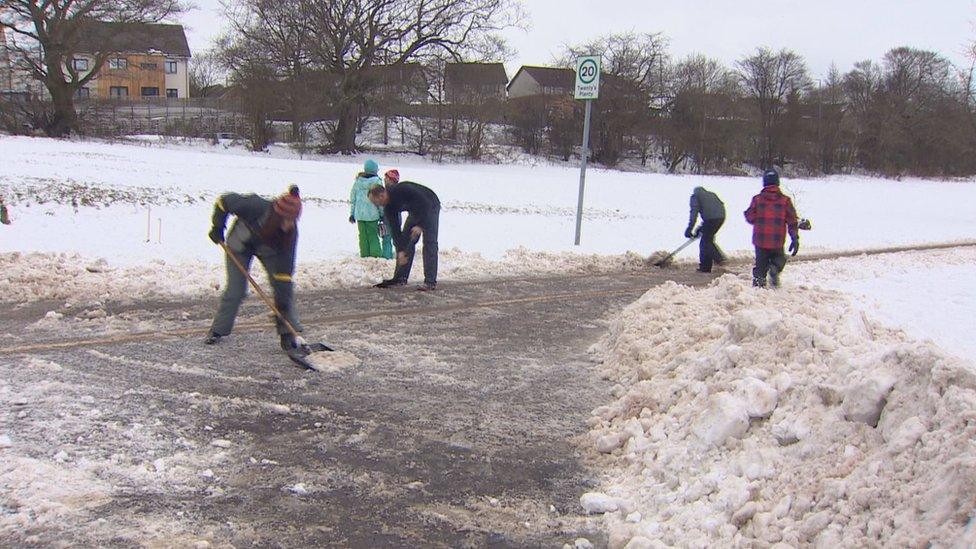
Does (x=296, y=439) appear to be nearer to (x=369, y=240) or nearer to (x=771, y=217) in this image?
(x=369, y=240)

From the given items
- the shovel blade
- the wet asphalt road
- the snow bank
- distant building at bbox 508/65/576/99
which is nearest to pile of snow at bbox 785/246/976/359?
the wet asphalt road

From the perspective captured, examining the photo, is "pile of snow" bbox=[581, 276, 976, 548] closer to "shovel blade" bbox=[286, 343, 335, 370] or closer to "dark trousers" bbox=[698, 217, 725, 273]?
"shovel blade" bbox=[286, 343, 335, 370]

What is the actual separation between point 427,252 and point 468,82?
30.5 meters

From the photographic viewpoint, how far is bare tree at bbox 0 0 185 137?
35.1 meters

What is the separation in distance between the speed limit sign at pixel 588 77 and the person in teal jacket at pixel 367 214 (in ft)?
13.0

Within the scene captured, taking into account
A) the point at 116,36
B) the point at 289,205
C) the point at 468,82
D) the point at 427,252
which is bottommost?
the point at 427,252

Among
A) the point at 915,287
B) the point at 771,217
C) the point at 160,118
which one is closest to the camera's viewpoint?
the point at 771,217

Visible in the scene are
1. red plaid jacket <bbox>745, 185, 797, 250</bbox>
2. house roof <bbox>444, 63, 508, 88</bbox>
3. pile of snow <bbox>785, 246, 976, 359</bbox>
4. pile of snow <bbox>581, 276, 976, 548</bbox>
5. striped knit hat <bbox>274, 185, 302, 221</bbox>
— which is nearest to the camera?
pile of snow <bbox>581, 276, 976, 548</bbox>

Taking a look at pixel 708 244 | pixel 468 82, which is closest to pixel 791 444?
pixel 708 244

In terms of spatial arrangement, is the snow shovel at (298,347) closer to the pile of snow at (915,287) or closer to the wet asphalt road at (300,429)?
the wet asphalt road at (300,429)

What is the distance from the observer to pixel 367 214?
11453 mm

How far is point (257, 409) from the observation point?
5.38 m

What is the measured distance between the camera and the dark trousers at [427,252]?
10016 mm

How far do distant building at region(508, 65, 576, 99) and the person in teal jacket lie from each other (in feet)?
86.7
